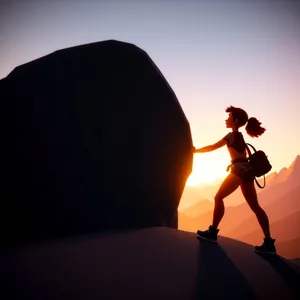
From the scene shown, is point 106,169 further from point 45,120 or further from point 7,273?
point 7,273

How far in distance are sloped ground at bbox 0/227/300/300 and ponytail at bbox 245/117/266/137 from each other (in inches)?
80.6

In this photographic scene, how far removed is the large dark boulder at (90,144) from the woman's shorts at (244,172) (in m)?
1.60

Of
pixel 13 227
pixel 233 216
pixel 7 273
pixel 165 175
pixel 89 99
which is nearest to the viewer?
pixel 7 273

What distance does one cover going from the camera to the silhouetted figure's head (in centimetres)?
400

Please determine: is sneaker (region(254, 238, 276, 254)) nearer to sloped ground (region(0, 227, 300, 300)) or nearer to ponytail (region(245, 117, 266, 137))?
sloped ground (region(0, 227, 300, 300))

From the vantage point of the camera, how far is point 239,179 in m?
3.73

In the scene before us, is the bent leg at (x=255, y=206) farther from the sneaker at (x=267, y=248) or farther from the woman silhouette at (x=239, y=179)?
the sneaker at (x=267, y=248)

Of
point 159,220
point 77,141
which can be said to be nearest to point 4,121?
point 77,141

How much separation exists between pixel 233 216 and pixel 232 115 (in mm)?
135028

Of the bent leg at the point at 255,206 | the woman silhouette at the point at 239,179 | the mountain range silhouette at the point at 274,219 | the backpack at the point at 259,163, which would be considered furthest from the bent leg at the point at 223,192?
the mountain range silhouette at the point at 274,219

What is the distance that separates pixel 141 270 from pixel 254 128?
3.11 meters

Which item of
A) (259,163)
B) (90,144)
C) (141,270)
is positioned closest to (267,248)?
(259,163)

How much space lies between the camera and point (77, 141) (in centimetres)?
407

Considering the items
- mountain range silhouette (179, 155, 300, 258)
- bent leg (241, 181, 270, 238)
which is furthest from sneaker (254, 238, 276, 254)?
mountain range silhouette (179, 155, 300, 258)
